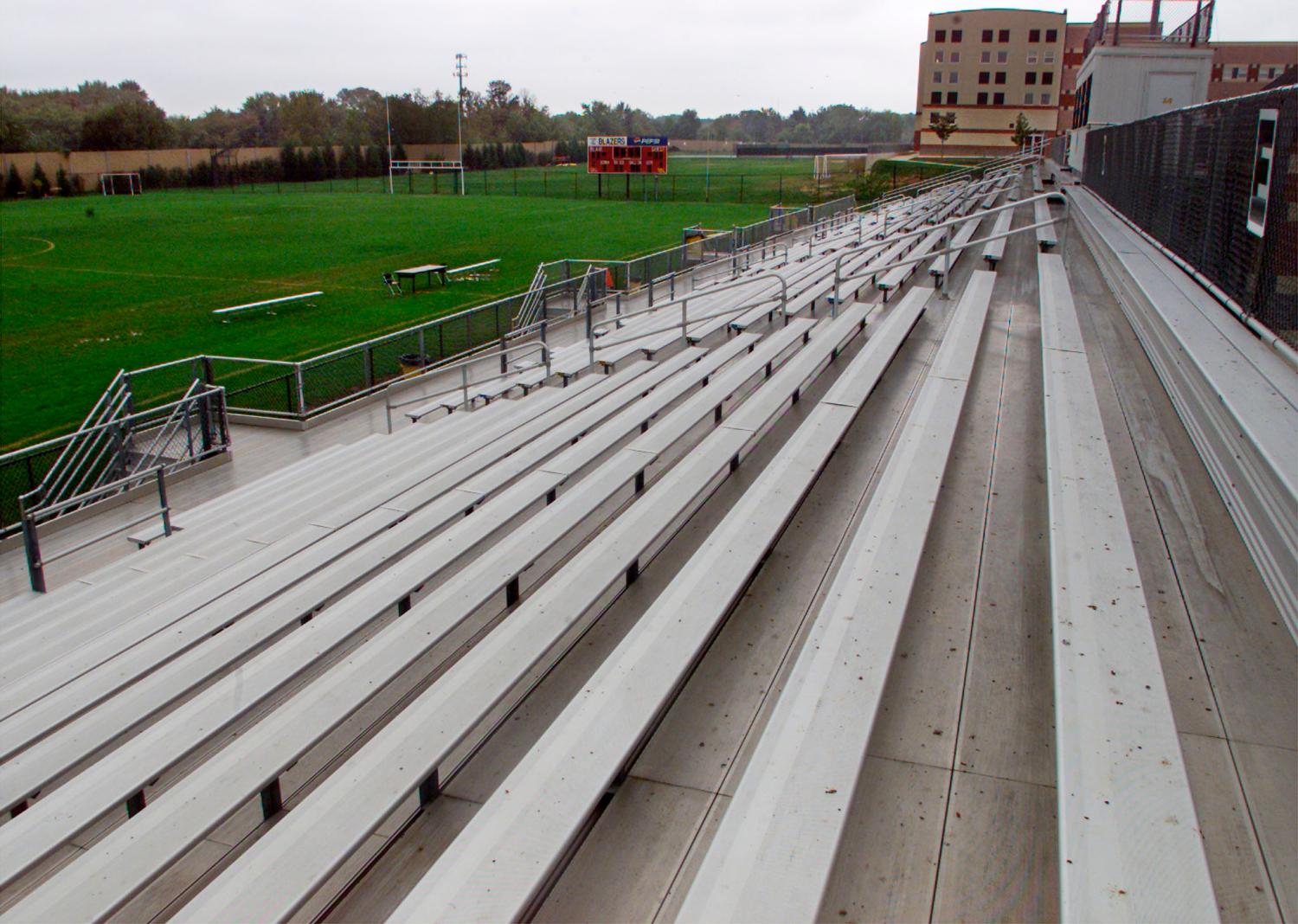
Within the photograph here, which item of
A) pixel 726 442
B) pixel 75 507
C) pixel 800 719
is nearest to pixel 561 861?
pixel 800 719

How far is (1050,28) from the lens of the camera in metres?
63.3

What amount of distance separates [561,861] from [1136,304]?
574 centimetres

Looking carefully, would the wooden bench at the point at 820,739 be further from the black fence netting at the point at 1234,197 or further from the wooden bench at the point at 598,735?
the black fence netting at the point at 1234,197

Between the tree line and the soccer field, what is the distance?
2441 cm

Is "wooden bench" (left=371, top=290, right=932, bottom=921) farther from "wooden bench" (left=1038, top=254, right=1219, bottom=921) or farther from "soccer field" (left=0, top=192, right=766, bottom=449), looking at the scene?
"soccer field" (left=0, top=192, right=766, bottom=449)

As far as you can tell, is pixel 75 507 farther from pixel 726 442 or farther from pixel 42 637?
pixel 726 442

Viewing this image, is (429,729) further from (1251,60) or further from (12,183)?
(12,183)

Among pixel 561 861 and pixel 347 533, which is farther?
pixel 347 533

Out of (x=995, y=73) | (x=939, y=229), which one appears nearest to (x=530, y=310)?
(x=939, y=229)

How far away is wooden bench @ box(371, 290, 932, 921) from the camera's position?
2.35 meters

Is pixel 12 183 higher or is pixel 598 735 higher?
pixel 12 183

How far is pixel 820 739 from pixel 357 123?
9626cm

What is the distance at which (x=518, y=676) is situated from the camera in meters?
3.24

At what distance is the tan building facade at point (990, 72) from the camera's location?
208 feet
